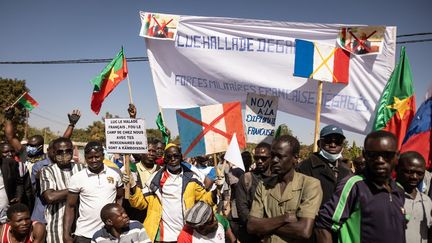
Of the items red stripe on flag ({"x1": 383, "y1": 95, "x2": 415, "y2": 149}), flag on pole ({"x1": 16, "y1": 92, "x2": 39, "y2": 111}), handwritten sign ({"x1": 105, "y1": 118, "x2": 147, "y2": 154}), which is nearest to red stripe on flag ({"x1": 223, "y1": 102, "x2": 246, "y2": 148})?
handwritten sign ({"x1": 105, "y1": 118, "x2": 147, "y2": 154})

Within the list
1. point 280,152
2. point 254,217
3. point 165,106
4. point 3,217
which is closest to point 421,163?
point 280,152

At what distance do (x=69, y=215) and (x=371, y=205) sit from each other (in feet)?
9.90

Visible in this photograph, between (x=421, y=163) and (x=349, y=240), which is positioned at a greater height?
(x=421, y=163)

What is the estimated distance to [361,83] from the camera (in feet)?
20.0

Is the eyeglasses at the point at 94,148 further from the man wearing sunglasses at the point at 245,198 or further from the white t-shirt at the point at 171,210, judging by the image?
the man wearing sunglasses at the point at 245,198

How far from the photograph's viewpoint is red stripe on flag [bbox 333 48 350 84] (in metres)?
5.73

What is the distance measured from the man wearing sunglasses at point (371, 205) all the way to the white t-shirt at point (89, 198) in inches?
93.2

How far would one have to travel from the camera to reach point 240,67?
6477 millimetres

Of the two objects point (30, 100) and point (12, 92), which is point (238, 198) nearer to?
point (30, 100)

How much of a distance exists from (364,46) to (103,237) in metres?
4.96

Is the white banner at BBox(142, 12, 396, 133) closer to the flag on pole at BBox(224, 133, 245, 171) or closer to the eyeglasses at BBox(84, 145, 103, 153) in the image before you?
the flag on pole at BBox(224, 133, 245, 171)

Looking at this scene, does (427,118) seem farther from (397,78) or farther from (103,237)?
(103,237)

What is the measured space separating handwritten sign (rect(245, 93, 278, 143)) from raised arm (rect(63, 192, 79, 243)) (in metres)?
2.68

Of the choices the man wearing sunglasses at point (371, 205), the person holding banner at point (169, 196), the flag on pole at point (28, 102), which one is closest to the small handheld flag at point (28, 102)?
the flag on pole at point (28, 102)
